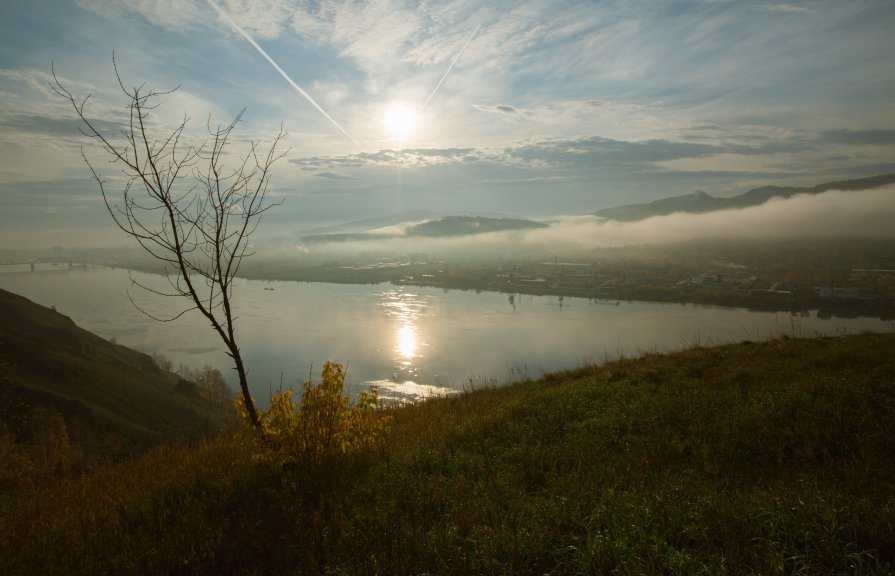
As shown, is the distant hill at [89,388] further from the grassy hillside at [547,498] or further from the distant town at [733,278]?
the distant town at [733,278]

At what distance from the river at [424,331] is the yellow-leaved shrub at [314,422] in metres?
12.9

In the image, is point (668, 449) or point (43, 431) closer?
point (668, 449)

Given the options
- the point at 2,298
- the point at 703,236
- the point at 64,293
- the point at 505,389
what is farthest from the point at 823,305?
the point at 64,293

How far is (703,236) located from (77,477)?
15592 cm

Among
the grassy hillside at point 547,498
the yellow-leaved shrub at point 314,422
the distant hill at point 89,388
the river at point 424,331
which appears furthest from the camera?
the river at point 424,331

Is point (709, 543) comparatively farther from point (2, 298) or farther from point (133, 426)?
point (2, 298)

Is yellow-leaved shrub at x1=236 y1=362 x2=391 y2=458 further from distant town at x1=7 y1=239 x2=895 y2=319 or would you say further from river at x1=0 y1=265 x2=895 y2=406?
distant town at x1=7 y1=239 x2=895 y2=319

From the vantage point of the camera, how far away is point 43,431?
2075cm

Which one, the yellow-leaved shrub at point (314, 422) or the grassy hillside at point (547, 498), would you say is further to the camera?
the yellow-leaved shrub at point (314, 422)

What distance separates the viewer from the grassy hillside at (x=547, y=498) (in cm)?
293

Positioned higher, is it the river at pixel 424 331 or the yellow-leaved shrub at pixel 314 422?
the yellow-leaved shrub at pixel 314 422

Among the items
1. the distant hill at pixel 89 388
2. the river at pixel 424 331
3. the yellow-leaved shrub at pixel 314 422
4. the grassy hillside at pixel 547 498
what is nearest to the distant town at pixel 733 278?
the river at pixel 424 331

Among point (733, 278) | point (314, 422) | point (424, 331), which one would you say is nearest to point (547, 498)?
point (314, 422)

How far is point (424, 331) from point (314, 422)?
4282 cm
